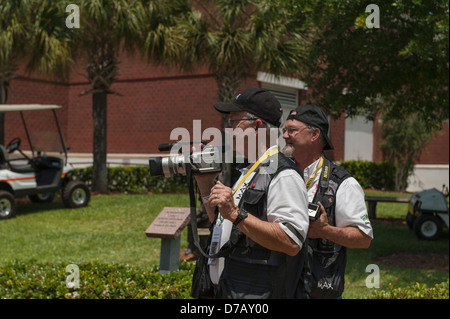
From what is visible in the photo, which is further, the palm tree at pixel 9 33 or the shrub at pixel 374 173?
the shrub at pixel 374 173

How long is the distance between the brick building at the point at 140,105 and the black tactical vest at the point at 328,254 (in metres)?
16.1

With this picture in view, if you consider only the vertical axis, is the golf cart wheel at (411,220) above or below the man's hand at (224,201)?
below

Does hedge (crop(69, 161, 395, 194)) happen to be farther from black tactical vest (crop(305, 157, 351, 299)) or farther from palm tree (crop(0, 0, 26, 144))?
black tactical vest (crop(305, 157, 351, 299))

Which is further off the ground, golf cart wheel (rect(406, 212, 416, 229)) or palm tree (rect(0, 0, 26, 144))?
palm tree (rect(0, 0, 26, 144))

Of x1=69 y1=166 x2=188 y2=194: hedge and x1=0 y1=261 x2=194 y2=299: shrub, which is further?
x1=69 y1=166 x2=188 y2=194: hedge

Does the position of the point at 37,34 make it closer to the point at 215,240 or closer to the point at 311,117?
the point at 311,117

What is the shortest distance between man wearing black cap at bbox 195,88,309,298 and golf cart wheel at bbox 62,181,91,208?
11289 millimetres

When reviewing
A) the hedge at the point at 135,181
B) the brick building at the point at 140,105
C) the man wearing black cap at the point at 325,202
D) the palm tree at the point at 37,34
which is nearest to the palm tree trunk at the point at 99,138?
the hedge at the point at 135,181

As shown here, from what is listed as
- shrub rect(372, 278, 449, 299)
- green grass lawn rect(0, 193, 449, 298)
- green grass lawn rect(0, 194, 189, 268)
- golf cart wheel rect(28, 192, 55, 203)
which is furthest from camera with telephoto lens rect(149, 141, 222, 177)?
golf cart wheel rect(28, 192, 55, 203)

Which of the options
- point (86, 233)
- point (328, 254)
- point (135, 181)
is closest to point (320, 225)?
point (328, 254)

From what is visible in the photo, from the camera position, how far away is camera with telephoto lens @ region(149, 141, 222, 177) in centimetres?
235

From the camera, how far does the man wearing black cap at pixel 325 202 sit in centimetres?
A: 285

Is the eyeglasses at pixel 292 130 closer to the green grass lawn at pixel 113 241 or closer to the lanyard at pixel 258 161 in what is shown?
the lanyard at pixel 258 161

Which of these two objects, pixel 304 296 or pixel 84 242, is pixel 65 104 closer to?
pixel 84 242
